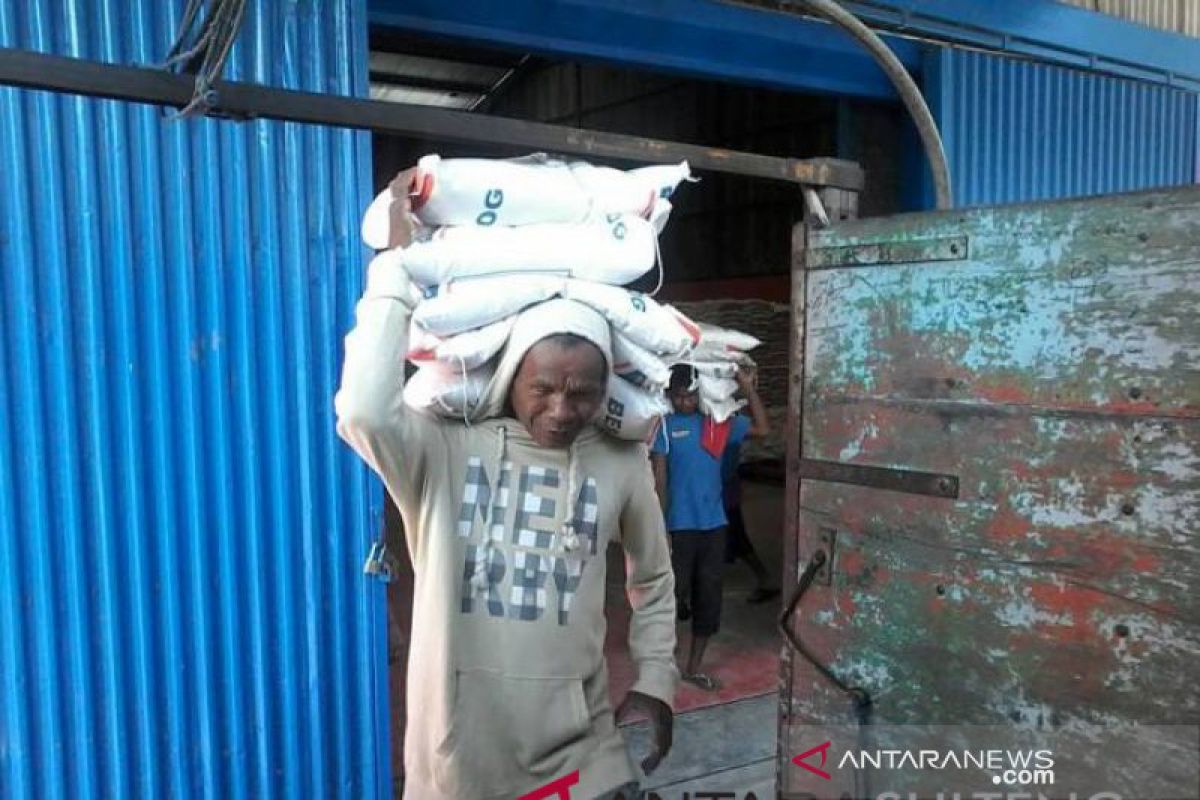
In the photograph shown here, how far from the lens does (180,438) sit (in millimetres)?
3096

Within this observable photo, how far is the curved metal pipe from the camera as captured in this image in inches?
89.0

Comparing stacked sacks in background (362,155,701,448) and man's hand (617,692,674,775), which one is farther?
man's hand (617,692,674,775)

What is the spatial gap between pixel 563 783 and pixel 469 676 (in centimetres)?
32

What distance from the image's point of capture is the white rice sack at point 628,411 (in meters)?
2.08

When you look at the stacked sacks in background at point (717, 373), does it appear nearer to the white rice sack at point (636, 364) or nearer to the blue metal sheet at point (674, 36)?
the blue metal sheet at point (674, 36)

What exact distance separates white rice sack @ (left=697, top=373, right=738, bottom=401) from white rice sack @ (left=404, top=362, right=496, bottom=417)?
3471mm

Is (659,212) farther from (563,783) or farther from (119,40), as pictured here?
(119,40)

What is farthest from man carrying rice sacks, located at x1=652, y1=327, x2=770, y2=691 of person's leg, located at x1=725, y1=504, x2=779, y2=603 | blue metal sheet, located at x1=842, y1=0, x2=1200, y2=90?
blue metal sheet, located at x1=842, y1=0, x2=1200, y2=90

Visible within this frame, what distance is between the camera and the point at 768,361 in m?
9.12

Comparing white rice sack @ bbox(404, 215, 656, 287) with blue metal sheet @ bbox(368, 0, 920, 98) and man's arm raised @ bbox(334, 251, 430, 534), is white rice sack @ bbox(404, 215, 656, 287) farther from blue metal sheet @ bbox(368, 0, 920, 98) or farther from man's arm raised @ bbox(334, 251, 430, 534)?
blue metal sheet @ bbox(368, 0, 920, 98)

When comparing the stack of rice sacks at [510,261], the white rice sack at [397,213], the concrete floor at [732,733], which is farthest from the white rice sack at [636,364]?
the concrete floor at [732,733]

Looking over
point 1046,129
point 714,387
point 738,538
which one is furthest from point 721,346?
point 1046,129

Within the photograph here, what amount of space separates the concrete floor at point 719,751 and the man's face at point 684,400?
5.56 feet

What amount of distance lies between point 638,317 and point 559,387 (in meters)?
0.28
